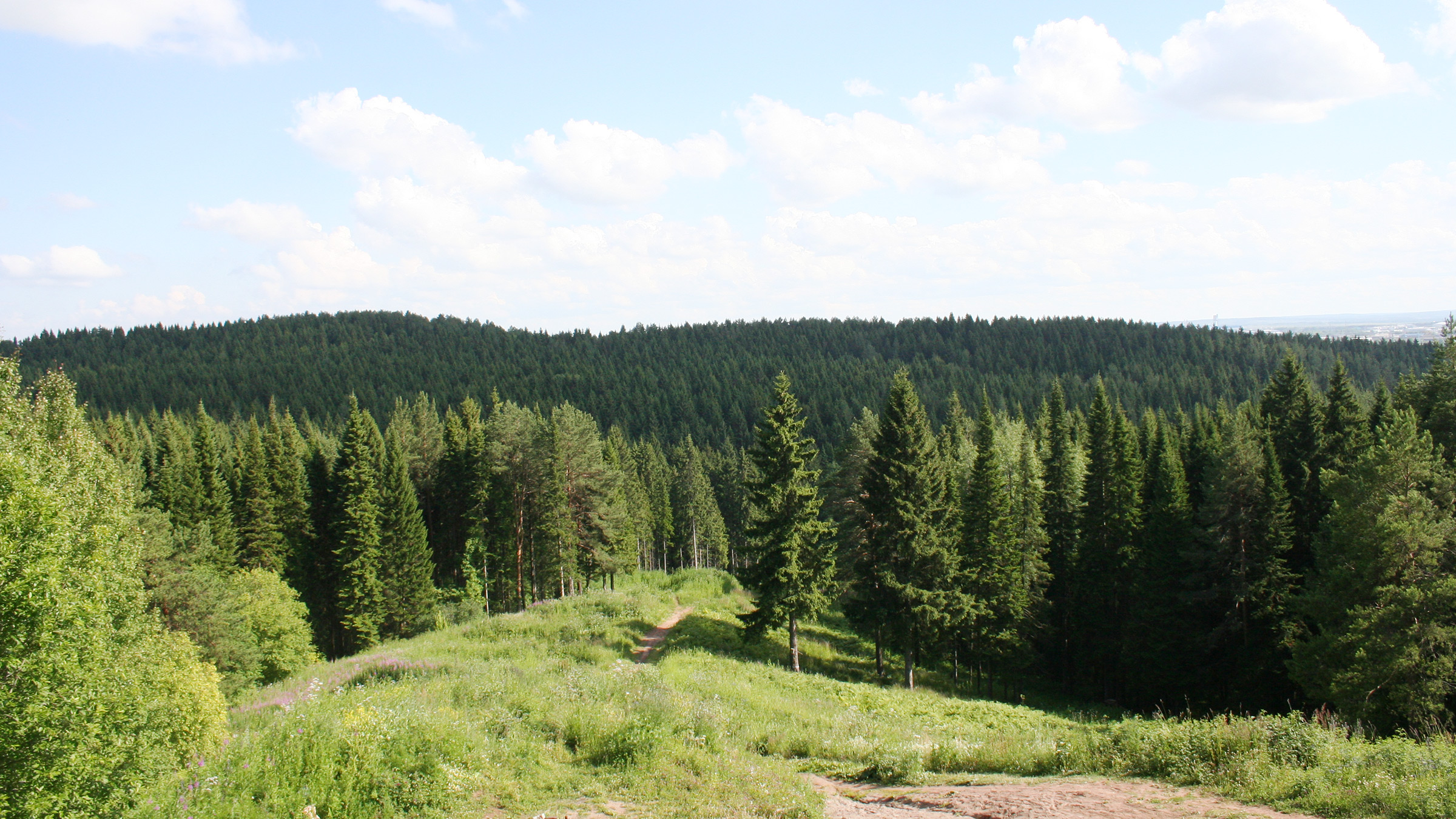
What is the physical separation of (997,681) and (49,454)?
137 ft

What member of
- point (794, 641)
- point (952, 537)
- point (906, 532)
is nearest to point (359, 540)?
point (794, 641)

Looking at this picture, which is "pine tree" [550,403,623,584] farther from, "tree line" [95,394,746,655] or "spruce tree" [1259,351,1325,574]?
"spruce tree" [1259,351,1325,574]

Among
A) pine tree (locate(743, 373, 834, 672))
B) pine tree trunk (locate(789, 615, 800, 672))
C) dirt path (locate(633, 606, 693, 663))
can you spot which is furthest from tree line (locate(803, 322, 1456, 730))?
dirt path (locate(633, 606, 693, 663))

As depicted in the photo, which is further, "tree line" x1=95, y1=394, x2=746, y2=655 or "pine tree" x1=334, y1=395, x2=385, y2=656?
"tree line" x1=95, y1=394, x2=746, y2=655

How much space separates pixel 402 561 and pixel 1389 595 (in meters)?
43.5

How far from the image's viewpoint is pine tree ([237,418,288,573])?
4062 centimetres

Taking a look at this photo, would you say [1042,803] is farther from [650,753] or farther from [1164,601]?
[1164,601]

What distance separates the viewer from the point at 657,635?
28.6m

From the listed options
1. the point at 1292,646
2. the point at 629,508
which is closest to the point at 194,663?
the point at 1292,646

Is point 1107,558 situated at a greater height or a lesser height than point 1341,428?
lesser

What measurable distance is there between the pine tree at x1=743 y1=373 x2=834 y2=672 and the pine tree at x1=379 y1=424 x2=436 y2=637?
23639 millimetres

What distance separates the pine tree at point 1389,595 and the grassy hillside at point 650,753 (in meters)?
11.1

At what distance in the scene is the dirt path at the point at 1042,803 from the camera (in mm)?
9078

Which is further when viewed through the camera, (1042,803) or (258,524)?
(258,524)
